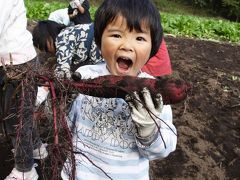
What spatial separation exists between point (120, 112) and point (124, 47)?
280 mm

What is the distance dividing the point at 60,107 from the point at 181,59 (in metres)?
4.21

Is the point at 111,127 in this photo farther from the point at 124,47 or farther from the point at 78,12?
the point at 78,12

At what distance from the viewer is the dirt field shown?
3.12m

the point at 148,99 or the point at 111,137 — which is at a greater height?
the point at 148,99

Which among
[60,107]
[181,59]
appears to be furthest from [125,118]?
[181,59]

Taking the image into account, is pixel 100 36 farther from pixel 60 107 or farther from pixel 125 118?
pixel 60 107

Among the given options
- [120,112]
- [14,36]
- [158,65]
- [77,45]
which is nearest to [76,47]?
[77,45]

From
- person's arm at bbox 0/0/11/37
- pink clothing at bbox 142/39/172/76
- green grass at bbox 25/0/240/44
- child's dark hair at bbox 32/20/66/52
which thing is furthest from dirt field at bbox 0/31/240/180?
green grass at bbox 25/0/240/44

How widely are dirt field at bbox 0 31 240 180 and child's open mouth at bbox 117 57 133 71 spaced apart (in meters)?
0.87

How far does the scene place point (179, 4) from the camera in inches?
637

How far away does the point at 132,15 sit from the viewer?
152 cm

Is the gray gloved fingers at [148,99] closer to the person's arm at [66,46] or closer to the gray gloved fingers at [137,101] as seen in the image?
the gray gloved fingers at [137,101]

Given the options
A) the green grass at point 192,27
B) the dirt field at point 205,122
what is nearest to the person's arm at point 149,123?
the dirt field at point 205,122

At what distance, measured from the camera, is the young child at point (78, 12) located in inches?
161
